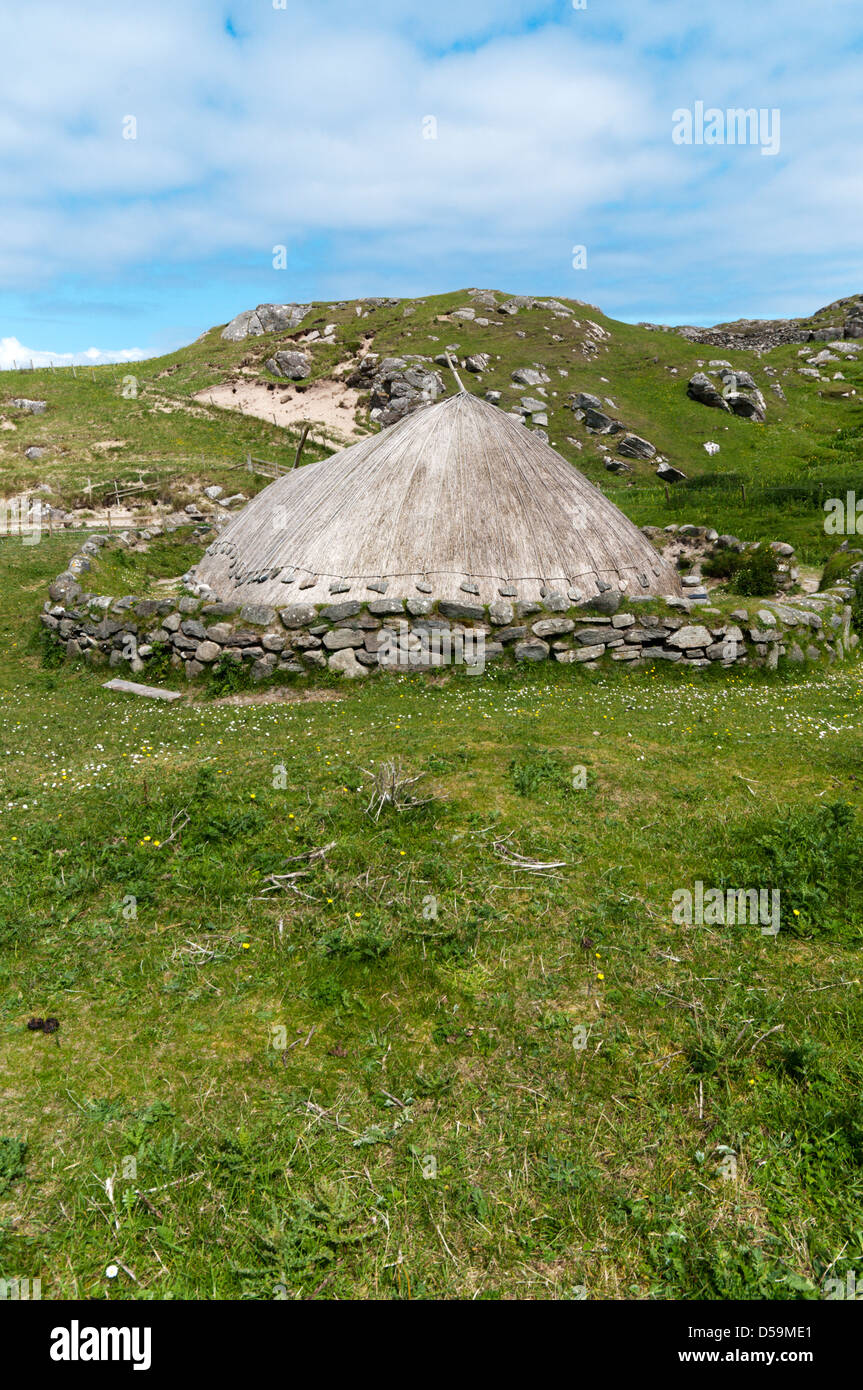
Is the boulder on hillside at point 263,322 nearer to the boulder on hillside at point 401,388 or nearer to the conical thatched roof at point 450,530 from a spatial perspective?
the boulder on hillside at point 401,388

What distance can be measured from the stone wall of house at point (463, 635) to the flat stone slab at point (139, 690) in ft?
2.62

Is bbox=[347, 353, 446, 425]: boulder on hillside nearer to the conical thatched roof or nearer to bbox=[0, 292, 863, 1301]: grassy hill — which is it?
the conical thatched roof

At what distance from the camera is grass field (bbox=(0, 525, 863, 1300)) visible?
3801mm

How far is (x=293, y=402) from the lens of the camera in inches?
2431

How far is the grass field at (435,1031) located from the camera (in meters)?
3.80

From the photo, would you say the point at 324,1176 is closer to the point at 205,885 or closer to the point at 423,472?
the point at 205,885

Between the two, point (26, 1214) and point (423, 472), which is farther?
point (423, 472)

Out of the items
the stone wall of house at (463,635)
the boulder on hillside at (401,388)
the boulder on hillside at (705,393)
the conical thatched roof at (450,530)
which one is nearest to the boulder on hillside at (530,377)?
the boulder on hillside at (401,388)

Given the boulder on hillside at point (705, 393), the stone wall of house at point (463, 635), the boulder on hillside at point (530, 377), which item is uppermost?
the boulder on hillside at point (530, 377)

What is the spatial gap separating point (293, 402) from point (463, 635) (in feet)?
177

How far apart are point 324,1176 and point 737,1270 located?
2.25 m
